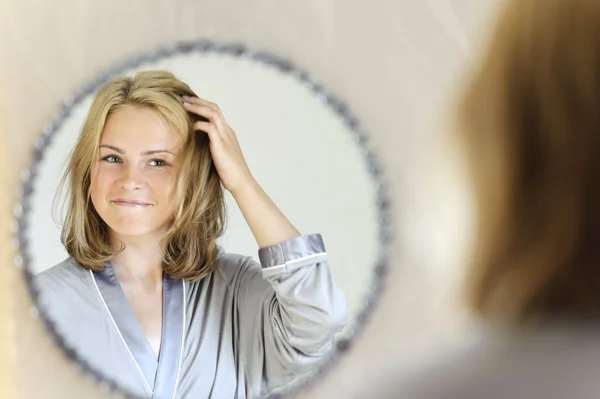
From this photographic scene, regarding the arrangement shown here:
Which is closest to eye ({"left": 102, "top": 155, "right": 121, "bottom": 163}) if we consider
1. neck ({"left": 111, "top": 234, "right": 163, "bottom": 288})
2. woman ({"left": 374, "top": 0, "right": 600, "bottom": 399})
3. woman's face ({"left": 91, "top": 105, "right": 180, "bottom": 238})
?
woman's face ({"left": 91, "top": 105, "right": 180, "bottom": 238})

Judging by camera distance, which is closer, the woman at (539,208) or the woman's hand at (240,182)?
the woman at (539,208)

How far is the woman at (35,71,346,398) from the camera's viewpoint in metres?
0.93

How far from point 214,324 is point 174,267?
0.33 feet

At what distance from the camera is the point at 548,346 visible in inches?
22.6

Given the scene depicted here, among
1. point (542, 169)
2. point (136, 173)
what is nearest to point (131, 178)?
point (136, 173)

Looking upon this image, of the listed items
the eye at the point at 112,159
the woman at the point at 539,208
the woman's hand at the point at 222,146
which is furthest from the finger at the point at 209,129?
the woman at the point at 539,208

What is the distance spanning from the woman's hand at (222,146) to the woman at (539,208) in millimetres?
357

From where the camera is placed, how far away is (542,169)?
0.67 meters

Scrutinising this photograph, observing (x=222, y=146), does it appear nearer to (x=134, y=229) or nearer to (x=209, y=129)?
(x=209, y=129)

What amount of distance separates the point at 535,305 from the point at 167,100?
22.2 inches

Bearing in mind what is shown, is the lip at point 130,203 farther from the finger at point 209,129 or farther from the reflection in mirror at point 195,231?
the finger at point 209,129

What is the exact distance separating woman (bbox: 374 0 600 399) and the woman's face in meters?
0.42

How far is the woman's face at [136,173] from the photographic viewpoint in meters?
0.92

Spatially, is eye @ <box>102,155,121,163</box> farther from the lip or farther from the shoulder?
the shoulder
